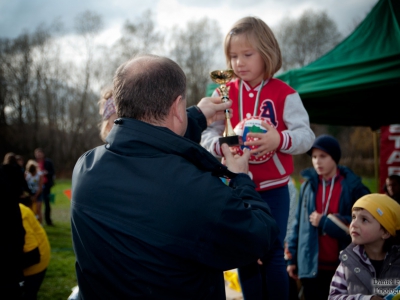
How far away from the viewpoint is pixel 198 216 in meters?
1.32

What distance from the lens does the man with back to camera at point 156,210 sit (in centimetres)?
134

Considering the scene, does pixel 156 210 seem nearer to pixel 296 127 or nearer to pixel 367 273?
pixel 296 127

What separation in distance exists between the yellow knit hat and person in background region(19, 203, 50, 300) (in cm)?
278

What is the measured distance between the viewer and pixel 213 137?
2396 millimetres

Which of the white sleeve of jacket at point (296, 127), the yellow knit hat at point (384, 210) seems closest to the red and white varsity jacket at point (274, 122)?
the white sleeve of jacket at point (296, 127)

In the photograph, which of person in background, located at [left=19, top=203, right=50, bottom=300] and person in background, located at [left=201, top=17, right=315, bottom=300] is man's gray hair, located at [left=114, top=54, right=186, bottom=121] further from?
person in background, located at [left=19, top=203, right=50, bottom=300]

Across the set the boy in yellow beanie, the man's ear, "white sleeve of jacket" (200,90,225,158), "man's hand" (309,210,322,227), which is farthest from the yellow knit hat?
the man's ear

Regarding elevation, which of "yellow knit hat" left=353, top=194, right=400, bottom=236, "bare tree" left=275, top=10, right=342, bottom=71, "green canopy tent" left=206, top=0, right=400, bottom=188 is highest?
"bare tree" left=275, top=10, right=342, bottom=71

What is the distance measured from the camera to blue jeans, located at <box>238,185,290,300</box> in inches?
80.5

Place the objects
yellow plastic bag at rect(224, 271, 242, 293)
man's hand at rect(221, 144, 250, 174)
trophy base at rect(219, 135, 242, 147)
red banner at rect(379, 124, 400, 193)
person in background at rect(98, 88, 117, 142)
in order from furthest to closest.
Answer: red banner at rect(379, 124, 400, 193) → yellow plastic bag at rect(224, 271, 242, 293) → person in background at rect(98, 88, 117, 142) → trophy base at rect(219, 135, 242, 147) → man's hand at rect(221, 144, 250, 174)

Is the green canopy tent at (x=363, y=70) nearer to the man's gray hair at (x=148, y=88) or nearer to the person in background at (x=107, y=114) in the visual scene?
the person in background at (x=107, y=114)

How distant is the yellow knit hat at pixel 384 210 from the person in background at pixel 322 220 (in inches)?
28.5

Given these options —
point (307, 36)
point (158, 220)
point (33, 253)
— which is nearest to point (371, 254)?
point (158, 220)

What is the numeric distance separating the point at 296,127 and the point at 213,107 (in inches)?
20.2
